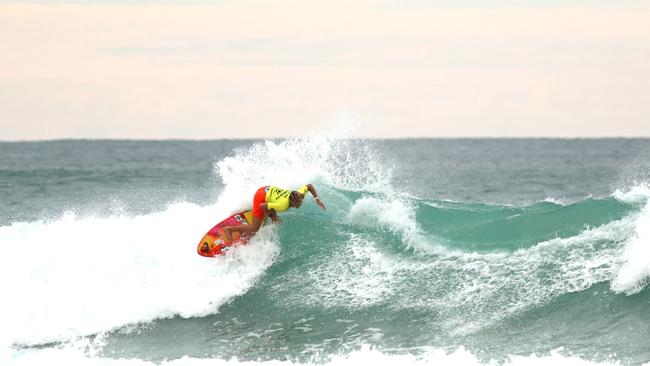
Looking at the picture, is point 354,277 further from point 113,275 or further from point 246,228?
point 113,275

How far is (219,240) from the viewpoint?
13008 mm

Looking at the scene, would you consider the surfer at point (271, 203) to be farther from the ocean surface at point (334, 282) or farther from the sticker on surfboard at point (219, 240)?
the ocean surface at point (334, 282)

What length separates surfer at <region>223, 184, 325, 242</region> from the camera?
1238 centimetres

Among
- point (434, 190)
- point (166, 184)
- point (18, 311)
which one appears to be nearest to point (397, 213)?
point (18, 311)

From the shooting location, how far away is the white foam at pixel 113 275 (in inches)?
480

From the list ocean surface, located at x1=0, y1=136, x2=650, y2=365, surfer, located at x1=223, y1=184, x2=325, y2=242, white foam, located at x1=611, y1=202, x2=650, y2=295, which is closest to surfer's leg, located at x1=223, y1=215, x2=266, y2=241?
surfer, located at x1=223, y1=184, x2=325, y2=242

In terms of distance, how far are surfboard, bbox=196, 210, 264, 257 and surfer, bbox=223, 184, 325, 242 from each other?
0.09 metres

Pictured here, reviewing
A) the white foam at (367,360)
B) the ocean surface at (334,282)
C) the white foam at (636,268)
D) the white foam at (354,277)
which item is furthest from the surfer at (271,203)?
the white foam at (636,268)

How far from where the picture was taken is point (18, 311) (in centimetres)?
1250

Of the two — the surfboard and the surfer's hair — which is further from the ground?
the surfer's hair

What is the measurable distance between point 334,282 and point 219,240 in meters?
1.96

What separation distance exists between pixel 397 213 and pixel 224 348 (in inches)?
171

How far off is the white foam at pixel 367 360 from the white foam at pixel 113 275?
1.12 m

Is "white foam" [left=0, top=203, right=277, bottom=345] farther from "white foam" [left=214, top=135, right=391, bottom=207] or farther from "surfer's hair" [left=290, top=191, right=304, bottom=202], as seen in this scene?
"surfer's hair" [left=290, top=191, right=304, bottom=202]
